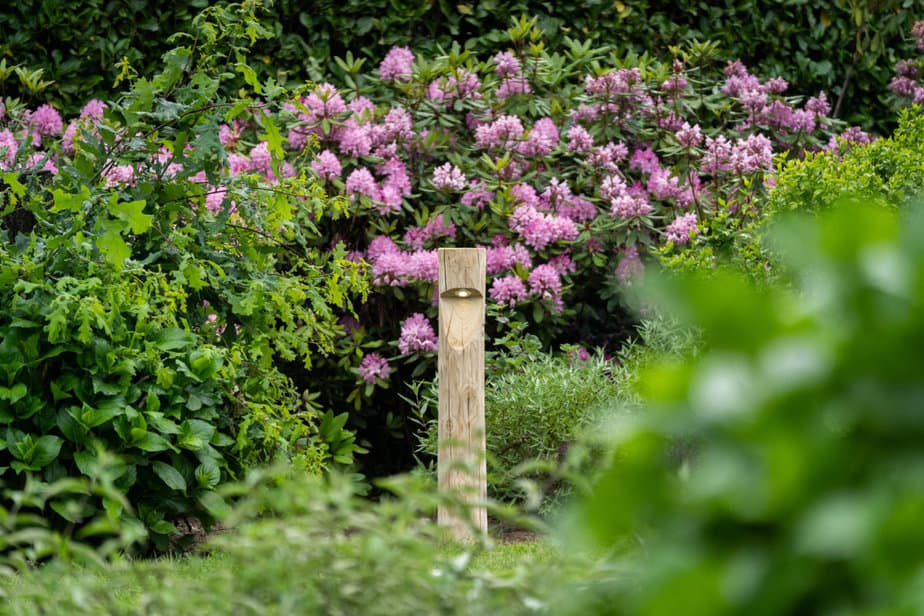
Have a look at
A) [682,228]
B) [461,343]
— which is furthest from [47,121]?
[682,228]

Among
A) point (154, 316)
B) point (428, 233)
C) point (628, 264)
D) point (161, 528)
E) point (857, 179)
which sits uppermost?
point (857, 179)

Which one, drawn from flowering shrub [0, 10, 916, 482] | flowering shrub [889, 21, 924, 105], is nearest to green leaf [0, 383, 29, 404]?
flowering shrub [0, 10, 916, 482]

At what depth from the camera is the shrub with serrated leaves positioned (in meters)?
4.15

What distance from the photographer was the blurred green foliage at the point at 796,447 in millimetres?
726

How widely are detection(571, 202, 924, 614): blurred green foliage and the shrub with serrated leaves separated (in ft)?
11.1

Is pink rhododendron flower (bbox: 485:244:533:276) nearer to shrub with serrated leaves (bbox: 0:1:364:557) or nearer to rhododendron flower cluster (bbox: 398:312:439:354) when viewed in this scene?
rhododendron flower cluster (bbox: 398:312:439:354)

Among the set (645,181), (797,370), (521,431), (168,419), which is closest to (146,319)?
(168,419)

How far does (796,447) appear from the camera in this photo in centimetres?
75

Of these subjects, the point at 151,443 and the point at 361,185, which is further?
the point at 361,185

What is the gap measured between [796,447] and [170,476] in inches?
149

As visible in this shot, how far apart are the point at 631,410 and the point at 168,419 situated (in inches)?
78.1

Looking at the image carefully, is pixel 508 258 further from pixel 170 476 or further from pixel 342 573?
pixel 342 573

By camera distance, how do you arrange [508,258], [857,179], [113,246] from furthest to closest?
[508,258] < [857,179] < [113,246]

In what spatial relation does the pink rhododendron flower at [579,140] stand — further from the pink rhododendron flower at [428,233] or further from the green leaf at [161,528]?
the green leaf at [161,528]
